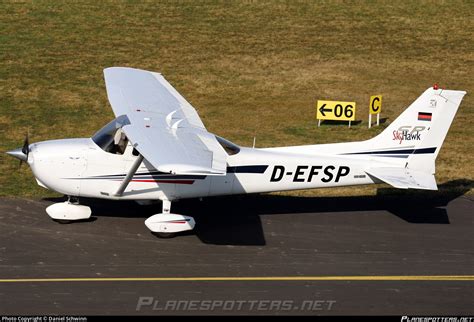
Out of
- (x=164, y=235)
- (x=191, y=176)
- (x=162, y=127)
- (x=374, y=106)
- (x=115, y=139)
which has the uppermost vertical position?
(x=162, y=127)

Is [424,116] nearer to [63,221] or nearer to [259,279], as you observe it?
[259,279]

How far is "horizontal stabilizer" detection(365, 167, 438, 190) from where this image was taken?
15.4 meters

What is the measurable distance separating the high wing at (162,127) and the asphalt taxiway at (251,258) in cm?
202

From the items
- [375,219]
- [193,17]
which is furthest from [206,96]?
[375,219]

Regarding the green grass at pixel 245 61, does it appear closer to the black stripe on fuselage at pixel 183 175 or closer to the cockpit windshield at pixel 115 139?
the black stripe on fuselage at pixel 183 175

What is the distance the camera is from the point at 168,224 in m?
15.4

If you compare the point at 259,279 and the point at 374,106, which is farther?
the point at 374,106

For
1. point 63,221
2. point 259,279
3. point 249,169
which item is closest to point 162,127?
point 249,169

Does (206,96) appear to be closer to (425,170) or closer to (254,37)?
(254,37)

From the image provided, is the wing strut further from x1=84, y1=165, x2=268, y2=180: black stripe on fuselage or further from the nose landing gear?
the nose landing gear

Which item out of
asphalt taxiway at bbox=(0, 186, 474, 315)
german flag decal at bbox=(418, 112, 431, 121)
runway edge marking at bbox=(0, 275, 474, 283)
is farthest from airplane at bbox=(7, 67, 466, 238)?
runway edge marking at bbox=(0, 275, 474, 283)

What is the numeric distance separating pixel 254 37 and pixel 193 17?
3.05 metres

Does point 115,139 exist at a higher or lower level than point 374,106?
higher

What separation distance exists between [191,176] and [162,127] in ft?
3.95
